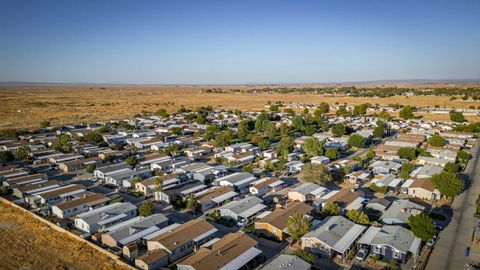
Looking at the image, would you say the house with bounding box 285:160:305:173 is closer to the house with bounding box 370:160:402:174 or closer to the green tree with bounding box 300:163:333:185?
the green tree with bounding box 300:163:333:185

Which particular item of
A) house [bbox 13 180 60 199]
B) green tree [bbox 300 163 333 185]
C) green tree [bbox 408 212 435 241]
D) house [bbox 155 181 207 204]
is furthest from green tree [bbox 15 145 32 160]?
green tree [bbox 408 212 435 241]

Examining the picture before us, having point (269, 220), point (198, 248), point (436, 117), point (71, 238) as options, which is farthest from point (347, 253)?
point (436, 117)

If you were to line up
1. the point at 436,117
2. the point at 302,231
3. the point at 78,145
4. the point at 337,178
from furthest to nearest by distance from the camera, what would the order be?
the point at 436,117, the point at 78,145, the point at 337,178, the point at 302,231

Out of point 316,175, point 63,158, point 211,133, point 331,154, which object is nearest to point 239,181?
point 316,175

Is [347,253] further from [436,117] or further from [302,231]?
[436,117]

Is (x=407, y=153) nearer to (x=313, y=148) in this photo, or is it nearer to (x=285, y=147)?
(x=313, y=148)

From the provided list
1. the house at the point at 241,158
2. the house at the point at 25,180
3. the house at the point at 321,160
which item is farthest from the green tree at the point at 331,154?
the house at the point at 25,180
